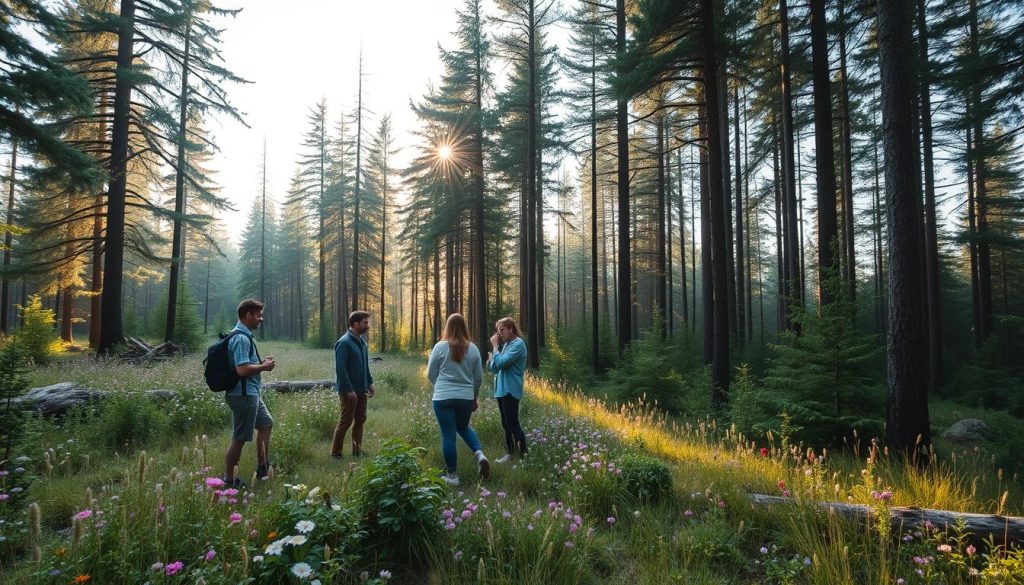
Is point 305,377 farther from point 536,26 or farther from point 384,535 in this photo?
point 536,26

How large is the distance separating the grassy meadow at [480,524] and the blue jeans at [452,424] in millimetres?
396

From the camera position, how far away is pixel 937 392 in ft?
53.0

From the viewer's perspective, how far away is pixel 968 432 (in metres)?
8.79

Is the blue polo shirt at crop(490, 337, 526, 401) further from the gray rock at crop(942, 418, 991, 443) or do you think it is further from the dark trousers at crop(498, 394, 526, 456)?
the gray rock at crop(942, 418, 991, 443)

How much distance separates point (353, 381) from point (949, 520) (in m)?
6.50

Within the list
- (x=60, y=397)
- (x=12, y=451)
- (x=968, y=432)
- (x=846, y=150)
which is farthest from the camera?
(x=846, y=150)

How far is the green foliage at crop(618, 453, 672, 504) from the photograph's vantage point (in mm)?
4176

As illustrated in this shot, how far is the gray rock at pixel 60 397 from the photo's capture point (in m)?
6.66

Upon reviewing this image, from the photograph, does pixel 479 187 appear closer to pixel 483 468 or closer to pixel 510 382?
pixel 510 382

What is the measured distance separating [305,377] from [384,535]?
11505 millimetres

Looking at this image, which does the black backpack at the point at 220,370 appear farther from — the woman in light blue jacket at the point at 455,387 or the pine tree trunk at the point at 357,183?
the pine tree trunk at the point at 357,183

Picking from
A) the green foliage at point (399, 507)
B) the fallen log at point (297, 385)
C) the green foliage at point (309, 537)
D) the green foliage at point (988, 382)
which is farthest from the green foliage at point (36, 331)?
the green foliage at point (988, 382)

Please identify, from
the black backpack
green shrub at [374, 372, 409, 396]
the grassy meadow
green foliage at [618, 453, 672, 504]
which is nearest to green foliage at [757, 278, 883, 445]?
the grassy meadow

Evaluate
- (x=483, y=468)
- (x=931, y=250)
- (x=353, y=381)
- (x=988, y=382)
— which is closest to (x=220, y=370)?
(x=353, y=381)
